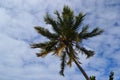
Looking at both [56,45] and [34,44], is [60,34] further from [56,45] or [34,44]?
Result: [34,44]

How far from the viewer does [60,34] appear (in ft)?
89.2

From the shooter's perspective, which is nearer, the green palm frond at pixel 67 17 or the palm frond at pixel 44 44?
the green palm frond at pixel 67 17

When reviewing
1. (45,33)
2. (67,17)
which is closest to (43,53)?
(45,33)

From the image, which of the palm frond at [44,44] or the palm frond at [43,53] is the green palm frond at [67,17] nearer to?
the palm frond at [44,44]

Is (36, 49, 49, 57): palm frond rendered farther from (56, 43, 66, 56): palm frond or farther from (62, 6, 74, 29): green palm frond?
(62, 6, 74, 29): green palm frond

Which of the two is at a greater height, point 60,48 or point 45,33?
point 45,33

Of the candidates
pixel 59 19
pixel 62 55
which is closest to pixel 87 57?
pixel 62 55

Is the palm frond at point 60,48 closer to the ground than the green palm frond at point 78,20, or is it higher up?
closer to the ground

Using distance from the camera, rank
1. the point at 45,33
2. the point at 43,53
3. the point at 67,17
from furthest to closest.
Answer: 1. the point at 45,33
2. the point at 43,53
3. the point at 67,17

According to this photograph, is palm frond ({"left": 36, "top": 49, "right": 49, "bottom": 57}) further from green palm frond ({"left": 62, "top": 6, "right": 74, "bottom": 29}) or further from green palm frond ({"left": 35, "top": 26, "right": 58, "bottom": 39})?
green palm frond ({"left": 62, "top": 6, "right": 74, "bottom": 29})

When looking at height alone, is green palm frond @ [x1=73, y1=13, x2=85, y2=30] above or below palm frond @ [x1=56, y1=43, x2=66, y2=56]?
above

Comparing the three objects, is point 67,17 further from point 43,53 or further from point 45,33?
point 43,53

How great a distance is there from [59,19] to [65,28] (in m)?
1.46

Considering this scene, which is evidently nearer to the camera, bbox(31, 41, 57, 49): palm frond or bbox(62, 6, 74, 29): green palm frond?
bbox(62, 6, 74, 29): green palm frond
